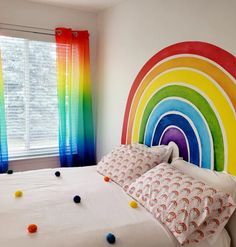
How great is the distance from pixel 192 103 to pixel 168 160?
1.72 ft

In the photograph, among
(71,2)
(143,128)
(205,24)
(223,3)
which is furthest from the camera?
(71,2)

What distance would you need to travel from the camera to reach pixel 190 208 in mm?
1496

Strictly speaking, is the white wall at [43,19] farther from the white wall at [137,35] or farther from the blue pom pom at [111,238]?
the blue pom pom at [111,238]

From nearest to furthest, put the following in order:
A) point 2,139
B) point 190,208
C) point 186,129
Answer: point 190,208 < point 186,129 < point 2,139

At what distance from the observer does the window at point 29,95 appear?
3070mm

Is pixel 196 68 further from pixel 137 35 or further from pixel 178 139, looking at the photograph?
pixel 137 35

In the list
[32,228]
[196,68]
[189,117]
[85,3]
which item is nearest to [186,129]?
[189,117]

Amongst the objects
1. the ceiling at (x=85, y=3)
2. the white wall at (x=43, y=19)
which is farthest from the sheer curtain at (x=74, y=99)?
the ceiling at (x=85, y=3)

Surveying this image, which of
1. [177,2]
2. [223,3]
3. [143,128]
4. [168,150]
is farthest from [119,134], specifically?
[223,3]

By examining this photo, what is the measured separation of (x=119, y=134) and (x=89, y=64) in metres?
0.99

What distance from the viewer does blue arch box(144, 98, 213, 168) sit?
6.35 feet

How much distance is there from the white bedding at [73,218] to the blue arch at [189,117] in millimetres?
Result: 541

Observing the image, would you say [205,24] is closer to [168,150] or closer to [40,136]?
[168,150]

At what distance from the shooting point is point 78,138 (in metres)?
3.34
